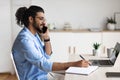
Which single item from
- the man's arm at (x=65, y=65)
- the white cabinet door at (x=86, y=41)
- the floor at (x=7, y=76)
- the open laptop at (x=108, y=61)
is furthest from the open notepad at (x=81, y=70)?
the floor at (x=7, y=76)

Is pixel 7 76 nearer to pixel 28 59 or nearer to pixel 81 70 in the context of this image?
pixel 28 59

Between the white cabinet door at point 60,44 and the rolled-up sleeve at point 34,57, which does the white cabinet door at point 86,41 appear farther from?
the rolled-up sleeve at point 34,57

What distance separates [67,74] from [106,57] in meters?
0.98

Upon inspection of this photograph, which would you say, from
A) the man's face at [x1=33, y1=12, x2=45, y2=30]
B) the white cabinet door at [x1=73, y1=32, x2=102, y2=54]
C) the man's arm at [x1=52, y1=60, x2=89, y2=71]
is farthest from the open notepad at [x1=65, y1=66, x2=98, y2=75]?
the white cabinet door at [x1=73, y1=32, x2=102, y2=54]

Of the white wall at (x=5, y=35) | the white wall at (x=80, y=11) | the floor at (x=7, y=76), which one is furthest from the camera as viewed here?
the white wall at (x=80, y=11)

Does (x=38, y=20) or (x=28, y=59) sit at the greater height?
(x=38, y=20)

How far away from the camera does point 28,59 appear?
84.2 inches

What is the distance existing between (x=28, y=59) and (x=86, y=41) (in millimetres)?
3040

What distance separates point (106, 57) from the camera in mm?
2949

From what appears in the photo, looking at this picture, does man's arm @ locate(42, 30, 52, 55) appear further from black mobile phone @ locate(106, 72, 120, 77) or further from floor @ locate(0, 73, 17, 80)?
floor @ locate(0, 73, 17, 80)

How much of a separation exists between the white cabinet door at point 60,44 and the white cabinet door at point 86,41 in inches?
6.4

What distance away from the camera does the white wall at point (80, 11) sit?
5.37 m

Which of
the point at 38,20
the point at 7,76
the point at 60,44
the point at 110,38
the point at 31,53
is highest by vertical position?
the point at 38,20

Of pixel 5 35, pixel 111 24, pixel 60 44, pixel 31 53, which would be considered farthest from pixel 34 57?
pixel 111 24
